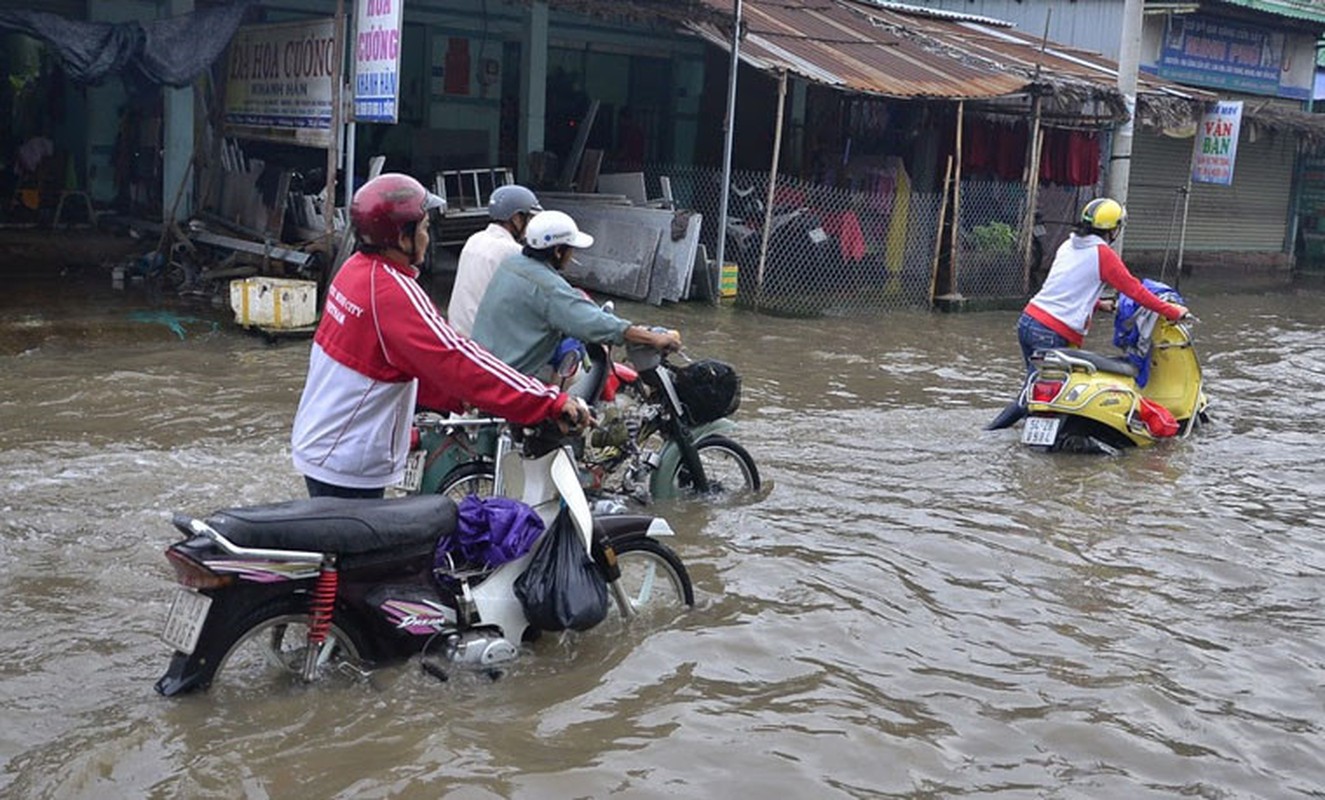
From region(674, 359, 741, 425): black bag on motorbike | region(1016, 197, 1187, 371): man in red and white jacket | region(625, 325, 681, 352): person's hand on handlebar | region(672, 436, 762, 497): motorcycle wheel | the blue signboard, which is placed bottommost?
region(672, 436, 762, 497): motorcycle wheel

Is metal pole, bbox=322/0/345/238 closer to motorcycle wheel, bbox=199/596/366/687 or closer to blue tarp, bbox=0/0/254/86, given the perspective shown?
blue tarp, bbox=0/0/254/86

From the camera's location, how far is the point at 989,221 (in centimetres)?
1791

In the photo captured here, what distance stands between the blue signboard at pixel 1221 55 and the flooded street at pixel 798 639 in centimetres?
1555

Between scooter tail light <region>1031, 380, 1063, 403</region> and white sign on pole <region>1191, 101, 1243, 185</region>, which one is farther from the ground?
white sign on pole <region>1191, 101, 1243, 185</region>

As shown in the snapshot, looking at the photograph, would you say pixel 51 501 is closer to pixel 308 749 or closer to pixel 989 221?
pixel 308 749

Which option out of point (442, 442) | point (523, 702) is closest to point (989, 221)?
point (442, 442)

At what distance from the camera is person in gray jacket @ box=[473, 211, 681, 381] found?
5996 millimetres

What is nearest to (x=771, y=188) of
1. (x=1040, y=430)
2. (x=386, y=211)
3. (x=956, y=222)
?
(x=956, y=222)

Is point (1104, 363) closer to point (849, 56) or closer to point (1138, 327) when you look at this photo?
point (1138, 327)

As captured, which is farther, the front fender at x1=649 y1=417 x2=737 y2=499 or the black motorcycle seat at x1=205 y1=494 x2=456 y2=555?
the front fender at x1=649 y1=417 x2=737 y2=499

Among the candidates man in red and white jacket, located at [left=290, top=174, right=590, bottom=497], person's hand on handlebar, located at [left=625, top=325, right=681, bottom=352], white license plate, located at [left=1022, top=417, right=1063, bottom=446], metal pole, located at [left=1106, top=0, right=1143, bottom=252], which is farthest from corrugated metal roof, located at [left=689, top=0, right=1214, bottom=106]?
man in red and white jacket, located at [left=290, top=174, right=590, bottom=497]

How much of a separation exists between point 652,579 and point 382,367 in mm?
1583

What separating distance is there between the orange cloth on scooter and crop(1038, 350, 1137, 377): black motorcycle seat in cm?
27

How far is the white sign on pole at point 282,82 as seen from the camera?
12.6 meters
